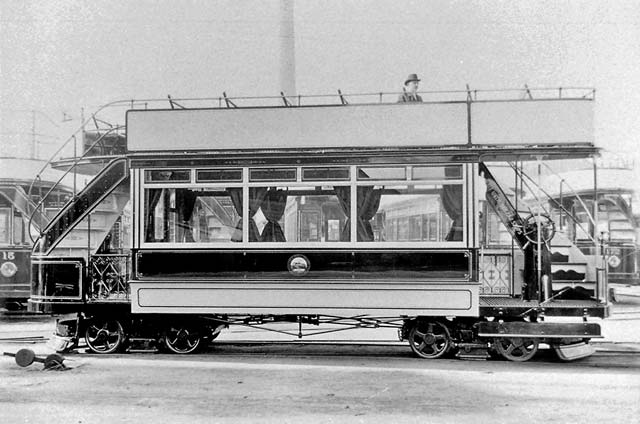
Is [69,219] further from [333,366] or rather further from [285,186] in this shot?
Answer: [333,366]

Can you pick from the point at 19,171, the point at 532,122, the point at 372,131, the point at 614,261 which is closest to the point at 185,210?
the point at 372,131

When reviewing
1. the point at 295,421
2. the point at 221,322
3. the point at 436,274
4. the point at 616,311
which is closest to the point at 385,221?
the point at 436,274

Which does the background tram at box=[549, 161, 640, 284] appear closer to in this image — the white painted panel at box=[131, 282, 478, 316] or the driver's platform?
the driver's platform

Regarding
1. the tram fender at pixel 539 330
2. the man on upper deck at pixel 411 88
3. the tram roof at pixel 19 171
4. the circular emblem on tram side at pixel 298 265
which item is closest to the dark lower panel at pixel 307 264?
the circular emblem on tram side at pixel 298 265

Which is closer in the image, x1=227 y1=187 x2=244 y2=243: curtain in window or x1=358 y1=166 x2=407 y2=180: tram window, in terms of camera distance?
x1=358 y1=166 x2=407 y2=180: tram window

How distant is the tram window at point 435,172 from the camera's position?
8.85 m

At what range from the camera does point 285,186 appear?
9.02 metres

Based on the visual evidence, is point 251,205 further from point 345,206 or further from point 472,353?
point 472,353

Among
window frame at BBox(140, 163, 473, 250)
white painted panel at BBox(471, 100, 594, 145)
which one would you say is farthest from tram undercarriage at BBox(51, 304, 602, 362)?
white painted panel at BBox(471, 100, 594, 145)

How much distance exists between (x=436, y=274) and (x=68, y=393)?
185 inches

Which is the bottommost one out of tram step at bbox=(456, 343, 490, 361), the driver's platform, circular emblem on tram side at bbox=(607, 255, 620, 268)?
tram step at bbox=(456, 343, 490, 361)

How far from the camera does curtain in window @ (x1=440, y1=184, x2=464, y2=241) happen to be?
8.80 metres

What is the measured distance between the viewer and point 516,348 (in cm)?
888

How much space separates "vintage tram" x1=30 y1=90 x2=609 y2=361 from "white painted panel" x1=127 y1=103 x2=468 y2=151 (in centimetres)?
2
